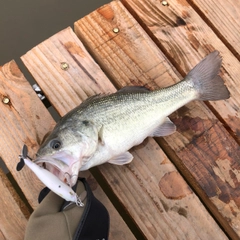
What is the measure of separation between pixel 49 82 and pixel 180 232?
4.56 ft

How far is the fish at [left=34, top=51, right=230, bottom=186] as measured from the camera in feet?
6.57

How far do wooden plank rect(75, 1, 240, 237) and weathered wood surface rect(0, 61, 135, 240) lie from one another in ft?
1.63

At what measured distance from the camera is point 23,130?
2.41 m

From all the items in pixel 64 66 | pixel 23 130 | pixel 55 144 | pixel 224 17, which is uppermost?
pixel 64 66

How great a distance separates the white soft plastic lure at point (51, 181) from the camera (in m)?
1.84

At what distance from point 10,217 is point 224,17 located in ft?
7.30

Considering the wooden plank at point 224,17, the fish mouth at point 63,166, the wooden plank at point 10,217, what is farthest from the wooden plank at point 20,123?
the wooden plank at point 224,17

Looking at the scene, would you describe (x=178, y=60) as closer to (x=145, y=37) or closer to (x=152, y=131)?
(x=145, y=37)

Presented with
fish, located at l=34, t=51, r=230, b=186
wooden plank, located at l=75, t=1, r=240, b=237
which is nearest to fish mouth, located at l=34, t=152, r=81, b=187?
fish, located at l=34, t=51, r=230, b=186

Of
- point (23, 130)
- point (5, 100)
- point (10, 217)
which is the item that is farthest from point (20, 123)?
point (10, 217)

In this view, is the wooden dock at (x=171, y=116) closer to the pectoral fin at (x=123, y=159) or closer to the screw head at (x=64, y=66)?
the screw head at (x=64, y=66)

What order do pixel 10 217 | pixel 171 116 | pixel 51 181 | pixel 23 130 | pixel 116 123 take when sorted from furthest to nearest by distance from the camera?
pixel 171 116 → pixel 23 130 → pixel 10 217 → pixel 116 123 → pixel 51 181

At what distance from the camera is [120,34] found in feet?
8.82

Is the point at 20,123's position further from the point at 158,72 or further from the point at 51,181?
the point at 158,72
